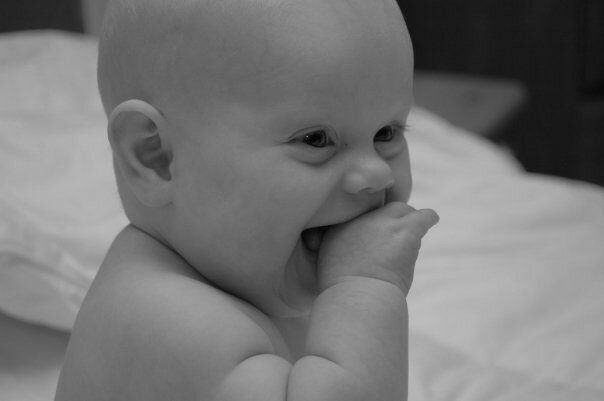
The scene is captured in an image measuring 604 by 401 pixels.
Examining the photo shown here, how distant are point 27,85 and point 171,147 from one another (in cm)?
109

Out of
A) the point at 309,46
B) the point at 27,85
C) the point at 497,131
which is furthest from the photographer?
the point at 497,131

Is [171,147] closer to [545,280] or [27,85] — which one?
[545,280]

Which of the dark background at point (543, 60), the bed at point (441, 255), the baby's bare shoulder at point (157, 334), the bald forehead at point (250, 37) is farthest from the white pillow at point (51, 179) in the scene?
the dark background at point (543, 60)

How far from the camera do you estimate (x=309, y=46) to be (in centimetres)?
64

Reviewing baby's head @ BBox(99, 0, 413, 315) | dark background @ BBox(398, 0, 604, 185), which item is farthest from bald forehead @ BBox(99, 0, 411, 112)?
dark background @ BBox(398, 0, 604, 185)

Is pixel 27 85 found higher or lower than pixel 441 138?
higher

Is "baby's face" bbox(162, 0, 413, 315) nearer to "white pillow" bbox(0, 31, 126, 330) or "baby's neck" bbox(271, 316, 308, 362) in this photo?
"baby's neck" bbox(271, 316, 308, 362)

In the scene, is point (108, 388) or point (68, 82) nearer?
point (108, 388)

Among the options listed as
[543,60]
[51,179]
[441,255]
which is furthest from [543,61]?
[51,179]

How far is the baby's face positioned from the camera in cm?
64

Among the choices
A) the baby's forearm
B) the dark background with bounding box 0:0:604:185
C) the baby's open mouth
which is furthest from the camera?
the dark background with bounding box 0:0:604:185

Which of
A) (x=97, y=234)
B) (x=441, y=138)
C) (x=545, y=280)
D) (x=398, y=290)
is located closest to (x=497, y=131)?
(x=441, y=138)

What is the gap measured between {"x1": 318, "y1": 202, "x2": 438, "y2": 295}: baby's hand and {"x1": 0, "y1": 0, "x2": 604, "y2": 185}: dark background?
214 centimetres

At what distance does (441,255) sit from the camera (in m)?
1.33
